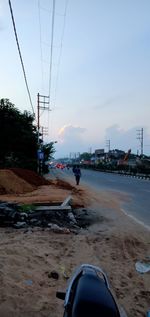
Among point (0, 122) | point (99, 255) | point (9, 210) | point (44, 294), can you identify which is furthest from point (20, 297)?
point (0, 122)

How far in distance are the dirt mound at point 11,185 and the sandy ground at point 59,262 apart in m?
11.8

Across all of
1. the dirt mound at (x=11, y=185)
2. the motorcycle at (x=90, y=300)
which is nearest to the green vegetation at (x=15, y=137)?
the dirt mound at (x=11, y=185)

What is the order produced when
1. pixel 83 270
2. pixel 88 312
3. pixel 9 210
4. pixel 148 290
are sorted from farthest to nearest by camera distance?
pixel 9 210 → pixel 148 290 → pixel 83 270 → pixel 88 312

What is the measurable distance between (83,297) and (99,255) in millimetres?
5523

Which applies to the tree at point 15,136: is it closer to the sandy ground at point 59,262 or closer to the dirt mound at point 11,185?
the dirt mound at point 11,185

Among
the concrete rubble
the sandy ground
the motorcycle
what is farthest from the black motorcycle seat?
the concrete rubble

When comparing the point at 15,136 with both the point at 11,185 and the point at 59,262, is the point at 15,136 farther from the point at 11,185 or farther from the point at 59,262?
the point at 59,262

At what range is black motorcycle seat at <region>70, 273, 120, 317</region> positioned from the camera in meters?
2.97

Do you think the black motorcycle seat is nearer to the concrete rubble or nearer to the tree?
the concrete rubble

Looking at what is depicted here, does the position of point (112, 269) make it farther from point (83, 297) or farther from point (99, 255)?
point (83, 297)

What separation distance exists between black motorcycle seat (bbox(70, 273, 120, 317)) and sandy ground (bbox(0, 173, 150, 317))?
2.10m

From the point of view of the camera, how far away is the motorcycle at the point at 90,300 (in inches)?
118

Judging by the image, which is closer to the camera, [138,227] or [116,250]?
[116,250]

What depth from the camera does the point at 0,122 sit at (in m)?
49.1
